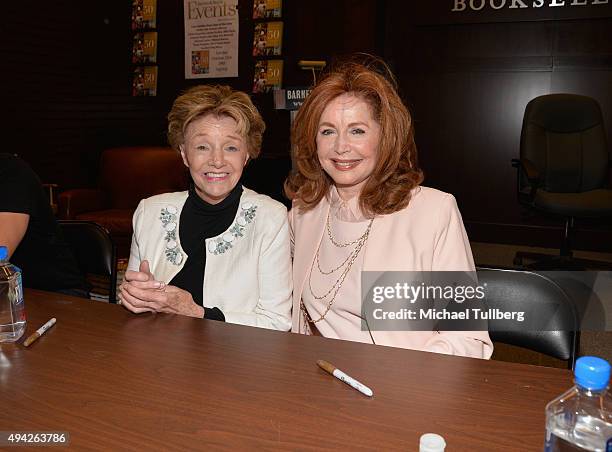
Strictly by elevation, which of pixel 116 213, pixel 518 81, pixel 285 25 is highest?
pixel 285 25

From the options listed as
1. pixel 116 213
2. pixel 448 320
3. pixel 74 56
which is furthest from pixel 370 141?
pixel 74 56

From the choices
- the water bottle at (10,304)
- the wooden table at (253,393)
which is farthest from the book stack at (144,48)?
the wooden table at (253,393)

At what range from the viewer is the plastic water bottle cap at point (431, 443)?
0.82 metres

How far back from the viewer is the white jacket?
1.80 m

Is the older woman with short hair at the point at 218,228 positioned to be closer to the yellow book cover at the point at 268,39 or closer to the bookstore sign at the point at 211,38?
the yellow book cover at the point at 268,39

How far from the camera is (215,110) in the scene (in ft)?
6.07

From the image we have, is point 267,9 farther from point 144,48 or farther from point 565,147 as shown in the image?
point 565,147

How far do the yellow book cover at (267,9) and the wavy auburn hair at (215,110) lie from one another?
4156 millimetres

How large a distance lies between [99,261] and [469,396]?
5.16 feet

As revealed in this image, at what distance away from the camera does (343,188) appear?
1906mm

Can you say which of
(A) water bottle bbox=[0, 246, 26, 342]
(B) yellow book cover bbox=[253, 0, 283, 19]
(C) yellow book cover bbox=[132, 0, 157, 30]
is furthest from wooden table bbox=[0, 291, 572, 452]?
(C) yellow book cover bbox=[132, 0, 157, 30]

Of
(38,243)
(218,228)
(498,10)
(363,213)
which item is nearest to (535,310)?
(363,213)

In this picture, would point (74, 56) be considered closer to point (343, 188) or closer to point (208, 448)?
point (343, 188)

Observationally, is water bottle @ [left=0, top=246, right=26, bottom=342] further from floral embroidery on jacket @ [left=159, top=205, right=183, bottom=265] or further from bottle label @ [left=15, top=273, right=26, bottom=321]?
floral embroidery on jacket @ [left=159, top=205, right=183, bottom=265]
